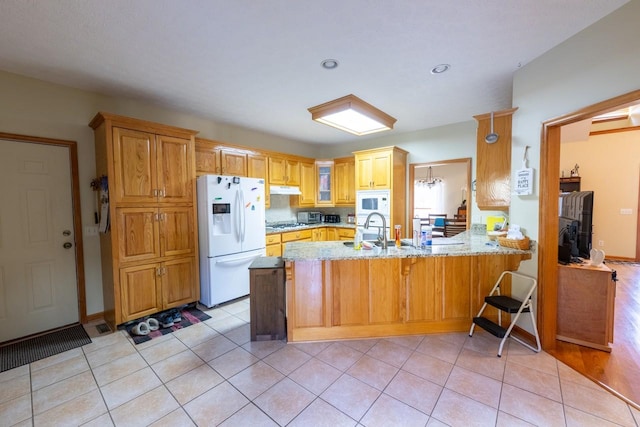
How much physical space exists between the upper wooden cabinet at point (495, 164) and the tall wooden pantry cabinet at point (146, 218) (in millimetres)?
3420

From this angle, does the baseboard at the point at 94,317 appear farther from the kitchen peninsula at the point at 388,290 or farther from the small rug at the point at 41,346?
the kitchen peninsula at the point at 388,290

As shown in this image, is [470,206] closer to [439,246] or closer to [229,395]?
[439,246]

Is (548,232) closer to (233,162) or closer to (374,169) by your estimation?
(374,169)

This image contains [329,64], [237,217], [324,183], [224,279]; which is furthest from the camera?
[324,183]

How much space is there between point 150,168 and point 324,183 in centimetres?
318

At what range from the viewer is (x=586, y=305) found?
2.25 m

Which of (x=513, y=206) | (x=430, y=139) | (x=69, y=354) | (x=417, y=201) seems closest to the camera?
(x=69, y=354)

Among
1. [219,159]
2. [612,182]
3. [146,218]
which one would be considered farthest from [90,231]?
[612,182]

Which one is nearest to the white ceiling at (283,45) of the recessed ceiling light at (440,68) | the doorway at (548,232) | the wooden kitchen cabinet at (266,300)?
the recessed ceiling light at (440,68)

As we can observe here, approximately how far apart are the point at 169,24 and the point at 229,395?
2661 mm

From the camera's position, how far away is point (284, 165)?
184 inches

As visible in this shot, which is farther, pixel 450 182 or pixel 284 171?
pixel 450 182

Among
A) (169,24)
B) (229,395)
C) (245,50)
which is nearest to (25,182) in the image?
(169,24)

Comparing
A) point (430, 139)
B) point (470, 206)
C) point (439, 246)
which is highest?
point (430, 139)
